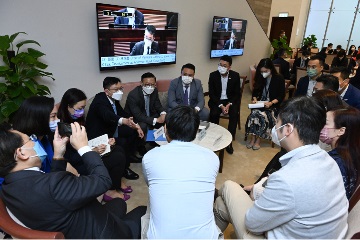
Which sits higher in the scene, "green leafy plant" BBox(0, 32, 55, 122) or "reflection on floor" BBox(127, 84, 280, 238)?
"green leafy plant" BBox(0, 32, 55, 122)

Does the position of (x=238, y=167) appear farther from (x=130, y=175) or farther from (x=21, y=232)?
(x=21, y=232)

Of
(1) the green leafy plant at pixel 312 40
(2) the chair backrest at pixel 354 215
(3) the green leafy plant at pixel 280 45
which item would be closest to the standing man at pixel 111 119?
(2) the chair backrest at pixel 354 215

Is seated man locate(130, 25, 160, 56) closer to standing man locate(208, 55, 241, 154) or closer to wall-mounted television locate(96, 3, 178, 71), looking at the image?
wall-mounted television locate(96, 3, 178, 71)

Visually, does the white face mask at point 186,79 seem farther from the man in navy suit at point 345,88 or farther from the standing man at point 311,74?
the man in navy suit at point 345,88

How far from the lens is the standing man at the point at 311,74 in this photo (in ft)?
10.2

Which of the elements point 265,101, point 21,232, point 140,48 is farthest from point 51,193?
point 140,48

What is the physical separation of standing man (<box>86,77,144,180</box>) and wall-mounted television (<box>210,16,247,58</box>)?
11.0 ft

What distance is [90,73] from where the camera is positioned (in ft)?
11.3

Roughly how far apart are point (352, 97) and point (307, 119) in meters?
2.08

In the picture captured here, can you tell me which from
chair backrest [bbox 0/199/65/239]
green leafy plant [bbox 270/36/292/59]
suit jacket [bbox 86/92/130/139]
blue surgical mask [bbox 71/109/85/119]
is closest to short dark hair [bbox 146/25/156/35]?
suit jacket [bbox 86/92/130/139]

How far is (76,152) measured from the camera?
197 cm

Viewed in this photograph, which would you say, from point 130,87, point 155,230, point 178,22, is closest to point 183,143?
point 155,230

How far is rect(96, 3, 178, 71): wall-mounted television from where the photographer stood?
3381 millimetres

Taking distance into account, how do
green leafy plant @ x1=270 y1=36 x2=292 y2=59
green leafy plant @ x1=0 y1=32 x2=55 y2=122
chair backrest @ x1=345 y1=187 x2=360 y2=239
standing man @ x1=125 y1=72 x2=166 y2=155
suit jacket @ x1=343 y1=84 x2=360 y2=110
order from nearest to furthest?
chair backrest @ x1=345 y1=187 x2=360 y2=239, green leafy plant @ x1=0 y1=32 x2=55 y2=122, suit jacket @ x1=343 y1=84 x2=360 y2=110, standing man @ x1=125 y1=72 x2=166 y2=155, green leafy plant @ x1=270 y1=36 x2=292 y2=59
